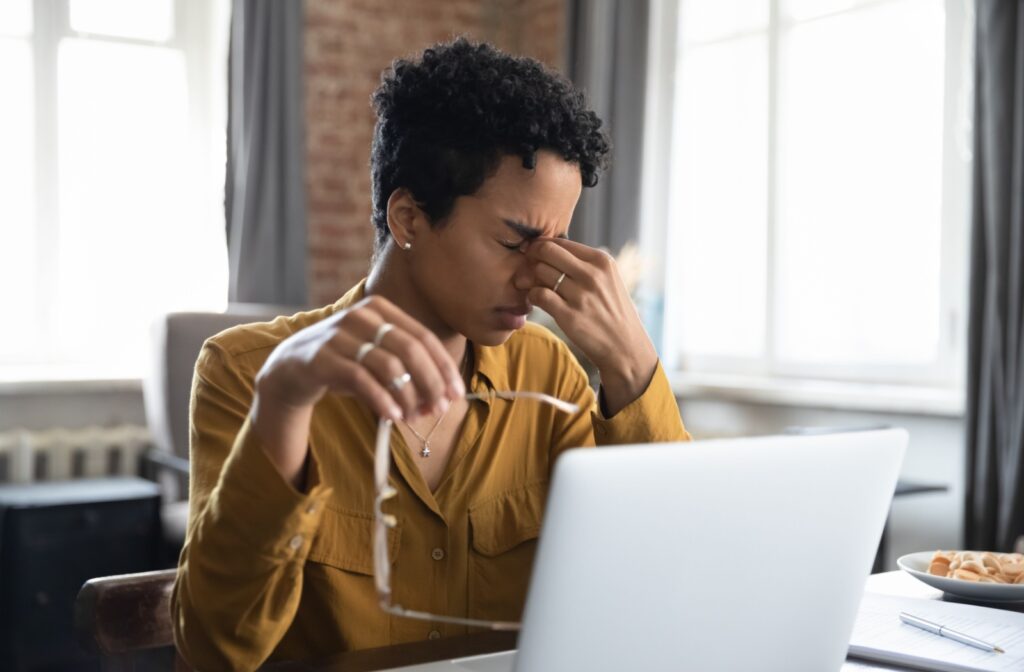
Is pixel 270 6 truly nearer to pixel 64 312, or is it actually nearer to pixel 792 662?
pixel 64 312

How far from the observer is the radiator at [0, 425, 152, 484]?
3699mm

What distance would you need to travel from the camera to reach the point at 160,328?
3459 mm

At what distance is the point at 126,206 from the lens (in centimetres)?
417

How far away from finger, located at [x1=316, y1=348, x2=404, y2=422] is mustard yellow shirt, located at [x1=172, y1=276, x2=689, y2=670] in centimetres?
24

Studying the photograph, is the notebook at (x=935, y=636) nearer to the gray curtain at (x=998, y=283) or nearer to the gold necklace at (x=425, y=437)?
the gold necklace at (x=425, y=437)

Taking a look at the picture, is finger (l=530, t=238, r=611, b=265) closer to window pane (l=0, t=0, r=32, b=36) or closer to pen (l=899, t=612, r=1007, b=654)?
pen (l=899, t=612, r=1007, b=654)

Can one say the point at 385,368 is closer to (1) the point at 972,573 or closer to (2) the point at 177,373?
(1) the point at 972,573

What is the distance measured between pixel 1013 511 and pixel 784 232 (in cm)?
126

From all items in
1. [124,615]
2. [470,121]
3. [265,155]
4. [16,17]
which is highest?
[16,17]

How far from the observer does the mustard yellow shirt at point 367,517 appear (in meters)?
1.05

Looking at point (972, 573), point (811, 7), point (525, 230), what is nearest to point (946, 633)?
point (972, 573)

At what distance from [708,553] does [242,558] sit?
44 centimetres

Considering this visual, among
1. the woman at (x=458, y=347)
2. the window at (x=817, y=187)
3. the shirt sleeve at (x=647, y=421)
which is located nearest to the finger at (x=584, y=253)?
the woman at (x=458, y=347)

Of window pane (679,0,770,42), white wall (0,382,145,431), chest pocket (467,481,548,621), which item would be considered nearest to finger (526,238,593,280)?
chest pocket (467,481,548,621)
